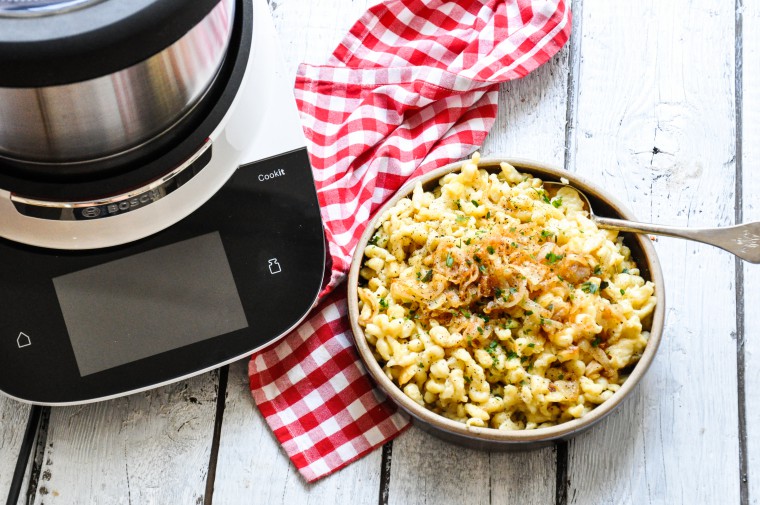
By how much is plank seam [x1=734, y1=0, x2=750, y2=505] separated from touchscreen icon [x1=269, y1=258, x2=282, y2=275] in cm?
63

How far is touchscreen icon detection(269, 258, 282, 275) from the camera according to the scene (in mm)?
1054

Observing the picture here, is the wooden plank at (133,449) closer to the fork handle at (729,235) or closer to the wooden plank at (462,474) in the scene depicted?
the wooden plank at (462,474)

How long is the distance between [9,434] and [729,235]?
37.6 inches

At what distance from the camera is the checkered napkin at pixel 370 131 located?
1.14 meters

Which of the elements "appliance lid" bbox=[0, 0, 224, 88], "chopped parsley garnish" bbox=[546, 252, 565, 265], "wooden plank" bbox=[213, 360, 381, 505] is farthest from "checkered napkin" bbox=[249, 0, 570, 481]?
"appliance lid" bbox=[0, 0, 224, 88]

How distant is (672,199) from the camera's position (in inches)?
48.7

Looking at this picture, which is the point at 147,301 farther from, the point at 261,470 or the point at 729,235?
the point at 729,235

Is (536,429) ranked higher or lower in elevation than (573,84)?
lower

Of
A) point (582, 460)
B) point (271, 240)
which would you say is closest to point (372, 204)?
point (271, 240)

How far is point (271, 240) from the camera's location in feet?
3.45

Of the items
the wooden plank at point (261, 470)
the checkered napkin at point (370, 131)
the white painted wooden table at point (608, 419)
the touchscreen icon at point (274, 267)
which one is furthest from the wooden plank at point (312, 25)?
the wooden plank at point (261, 470)

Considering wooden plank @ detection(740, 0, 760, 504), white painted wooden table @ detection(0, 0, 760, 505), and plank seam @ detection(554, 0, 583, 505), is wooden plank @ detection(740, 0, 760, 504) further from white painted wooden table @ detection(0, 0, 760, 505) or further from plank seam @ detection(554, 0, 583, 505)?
plank seam @ detection(554, 0, 583, 505)

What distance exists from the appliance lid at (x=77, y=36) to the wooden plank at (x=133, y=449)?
58 cm

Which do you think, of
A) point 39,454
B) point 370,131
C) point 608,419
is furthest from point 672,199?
point 39,454
